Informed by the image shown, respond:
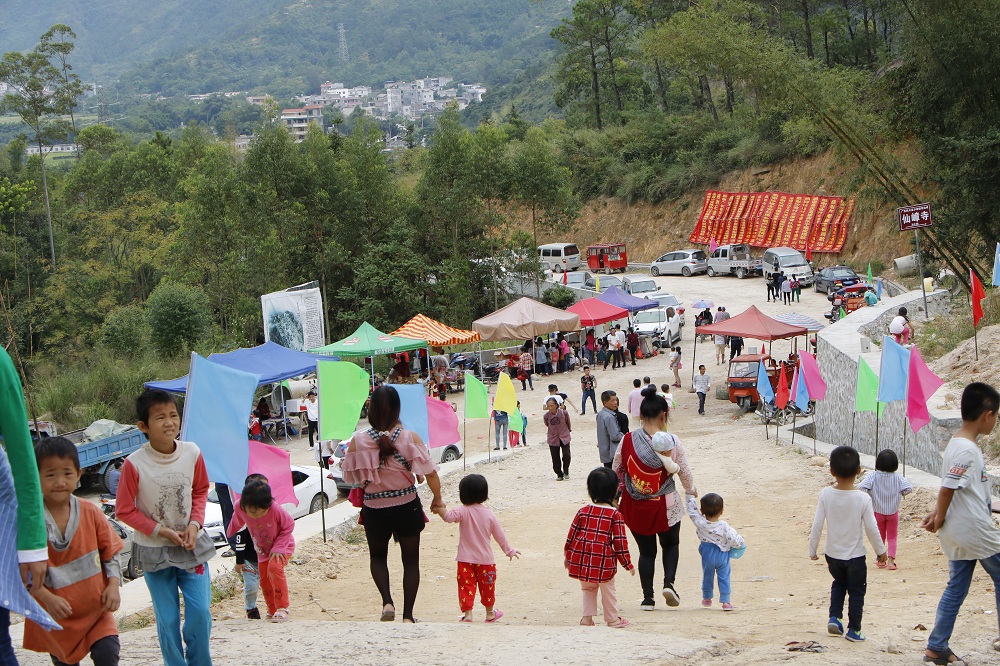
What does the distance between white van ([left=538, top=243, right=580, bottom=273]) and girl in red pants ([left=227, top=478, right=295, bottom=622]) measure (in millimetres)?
41422

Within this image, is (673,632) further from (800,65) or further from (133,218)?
(133,218)

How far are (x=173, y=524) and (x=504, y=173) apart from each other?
33.3 m

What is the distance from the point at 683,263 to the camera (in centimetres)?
4444

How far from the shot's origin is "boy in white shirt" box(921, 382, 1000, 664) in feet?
16.2

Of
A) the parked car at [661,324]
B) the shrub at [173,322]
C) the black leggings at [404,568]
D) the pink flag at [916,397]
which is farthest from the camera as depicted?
the shrub at [173,322]

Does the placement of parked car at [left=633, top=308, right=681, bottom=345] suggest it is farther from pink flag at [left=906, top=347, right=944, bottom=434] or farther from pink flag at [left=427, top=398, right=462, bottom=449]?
pink flag at [left=906, top=347, right=944, bottom=434]

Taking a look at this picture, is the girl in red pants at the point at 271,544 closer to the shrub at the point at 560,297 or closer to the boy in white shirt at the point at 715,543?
the boy in white shirt at the point at 715,543

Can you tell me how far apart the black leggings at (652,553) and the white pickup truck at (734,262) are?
1441 inches

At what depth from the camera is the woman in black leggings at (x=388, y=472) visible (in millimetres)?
6184

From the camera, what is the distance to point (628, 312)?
29.0 metres

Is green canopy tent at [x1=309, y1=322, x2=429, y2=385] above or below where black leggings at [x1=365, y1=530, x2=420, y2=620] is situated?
below

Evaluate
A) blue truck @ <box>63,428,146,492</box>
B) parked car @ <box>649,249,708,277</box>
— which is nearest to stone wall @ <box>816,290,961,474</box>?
blue truck @ <box>63,428,146,492</box>

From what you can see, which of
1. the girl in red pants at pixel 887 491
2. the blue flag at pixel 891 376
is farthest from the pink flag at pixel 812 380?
the girl in red pants at pixel 887 491

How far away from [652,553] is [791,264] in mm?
33182
